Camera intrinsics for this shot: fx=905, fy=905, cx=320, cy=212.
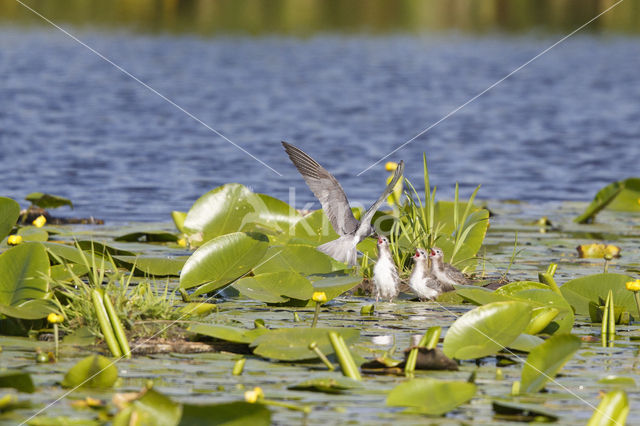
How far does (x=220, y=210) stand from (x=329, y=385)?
12.1 feet

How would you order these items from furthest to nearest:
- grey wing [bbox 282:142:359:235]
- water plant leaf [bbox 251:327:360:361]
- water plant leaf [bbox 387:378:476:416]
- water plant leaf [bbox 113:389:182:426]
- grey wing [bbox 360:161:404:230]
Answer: grey wing [bbox 282:142:359:235]
grey wing [bbox 360:161:404:230]
water plant leaf [bbox 251:327:360:361]
water plant leaf [bbox 387:378:476:416]
water plant leaf [bbox 113:389:182:426]

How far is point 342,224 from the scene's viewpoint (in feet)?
22.5

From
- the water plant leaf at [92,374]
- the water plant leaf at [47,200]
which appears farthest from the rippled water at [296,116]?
the water plant leaf at [92,374]

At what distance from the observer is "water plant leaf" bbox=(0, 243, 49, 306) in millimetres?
5266

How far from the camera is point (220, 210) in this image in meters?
7.80

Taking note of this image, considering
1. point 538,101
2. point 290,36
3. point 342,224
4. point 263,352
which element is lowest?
point 263,352

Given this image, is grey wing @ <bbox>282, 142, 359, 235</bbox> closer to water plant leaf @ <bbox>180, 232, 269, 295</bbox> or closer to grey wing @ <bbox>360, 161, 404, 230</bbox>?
grey wing @ <bbox>360, 161, 404, 230</bbox>

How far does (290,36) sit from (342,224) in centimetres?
3092

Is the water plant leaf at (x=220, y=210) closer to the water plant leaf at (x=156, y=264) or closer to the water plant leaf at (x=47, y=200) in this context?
the water plant leaf at (x=156, y=264)

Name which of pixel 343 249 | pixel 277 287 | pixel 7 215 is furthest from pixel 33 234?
pixel 343 249

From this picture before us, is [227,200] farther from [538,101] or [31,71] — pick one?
[31,71]

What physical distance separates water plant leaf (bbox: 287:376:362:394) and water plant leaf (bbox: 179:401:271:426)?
65 centimetres

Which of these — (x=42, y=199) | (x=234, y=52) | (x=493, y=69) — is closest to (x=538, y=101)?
(x=493, y=69)

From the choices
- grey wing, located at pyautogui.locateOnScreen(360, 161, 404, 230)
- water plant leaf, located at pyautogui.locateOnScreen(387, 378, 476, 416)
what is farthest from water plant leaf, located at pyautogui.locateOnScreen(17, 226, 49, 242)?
water plant leaf, located at pyautogui.locateOnScreen(387, 378, 476, 416)
